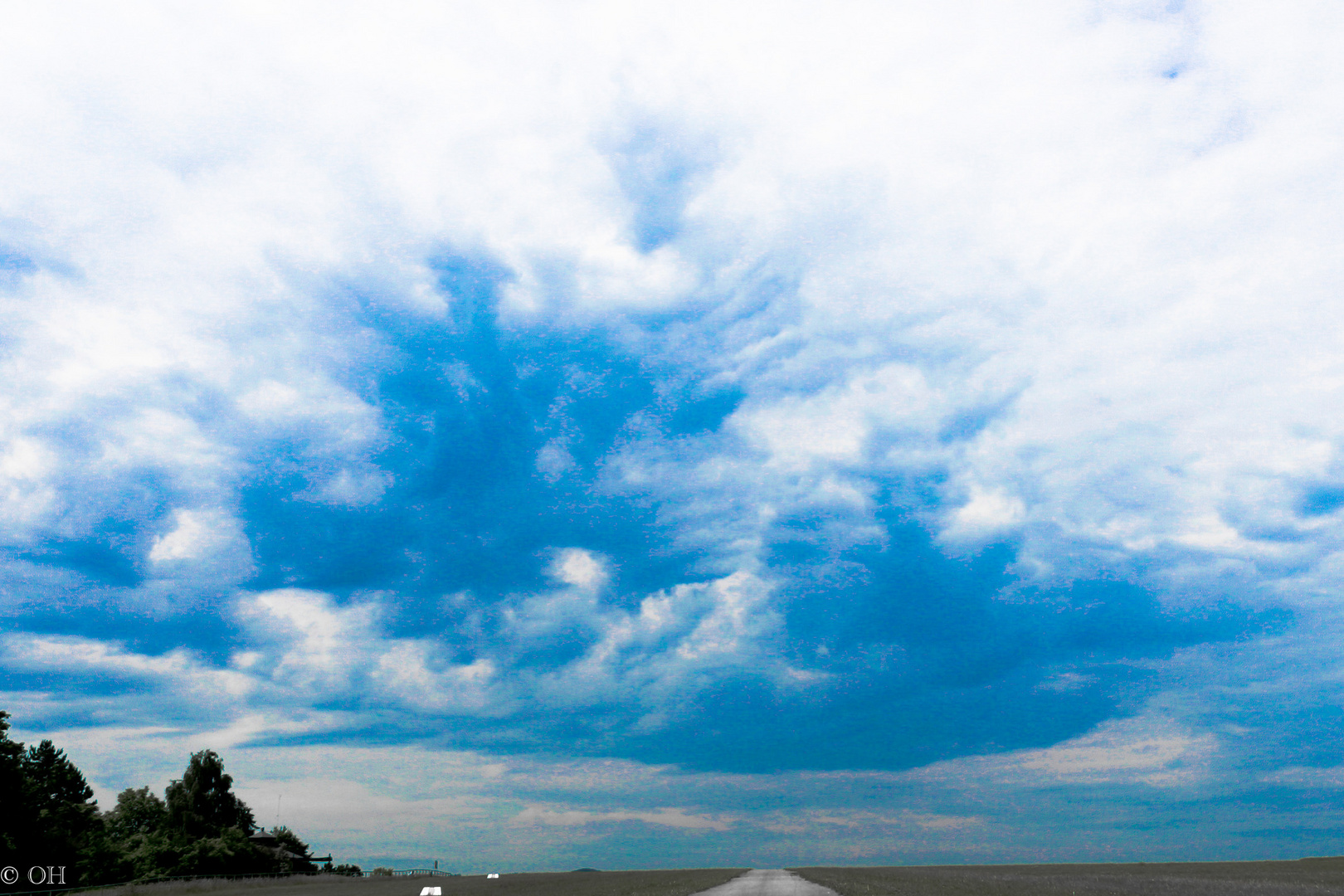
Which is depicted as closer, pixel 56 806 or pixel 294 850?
pixel 56 806

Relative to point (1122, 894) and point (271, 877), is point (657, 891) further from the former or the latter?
point (271, 877)

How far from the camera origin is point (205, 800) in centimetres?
14925

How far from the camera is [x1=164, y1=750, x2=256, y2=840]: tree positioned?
142 metres

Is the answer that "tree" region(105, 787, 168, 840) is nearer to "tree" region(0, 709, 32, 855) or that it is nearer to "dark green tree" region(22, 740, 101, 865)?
"dark green tree" region(22, 740, 101, 865)

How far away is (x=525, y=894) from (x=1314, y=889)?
71.6m

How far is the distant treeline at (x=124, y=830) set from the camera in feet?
240

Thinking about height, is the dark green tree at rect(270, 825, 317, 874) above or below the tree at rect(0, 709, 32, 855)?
below

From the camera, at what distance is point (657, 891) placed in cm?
7725

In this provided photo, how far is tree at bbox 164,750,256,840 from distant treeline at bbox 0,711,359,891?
150 millimetres

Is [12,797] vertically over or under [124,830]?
over

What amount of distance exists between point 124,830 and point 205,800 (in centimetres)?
1584

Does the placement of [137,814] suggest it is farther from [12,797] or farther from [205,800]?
[12,797]

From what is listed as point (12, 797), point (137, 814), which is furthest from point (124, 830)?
point (12, 797)

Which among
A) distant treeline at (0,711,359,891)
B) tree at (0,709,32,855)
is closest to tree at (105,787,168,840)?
distant treeline at (0,711,359,891)
